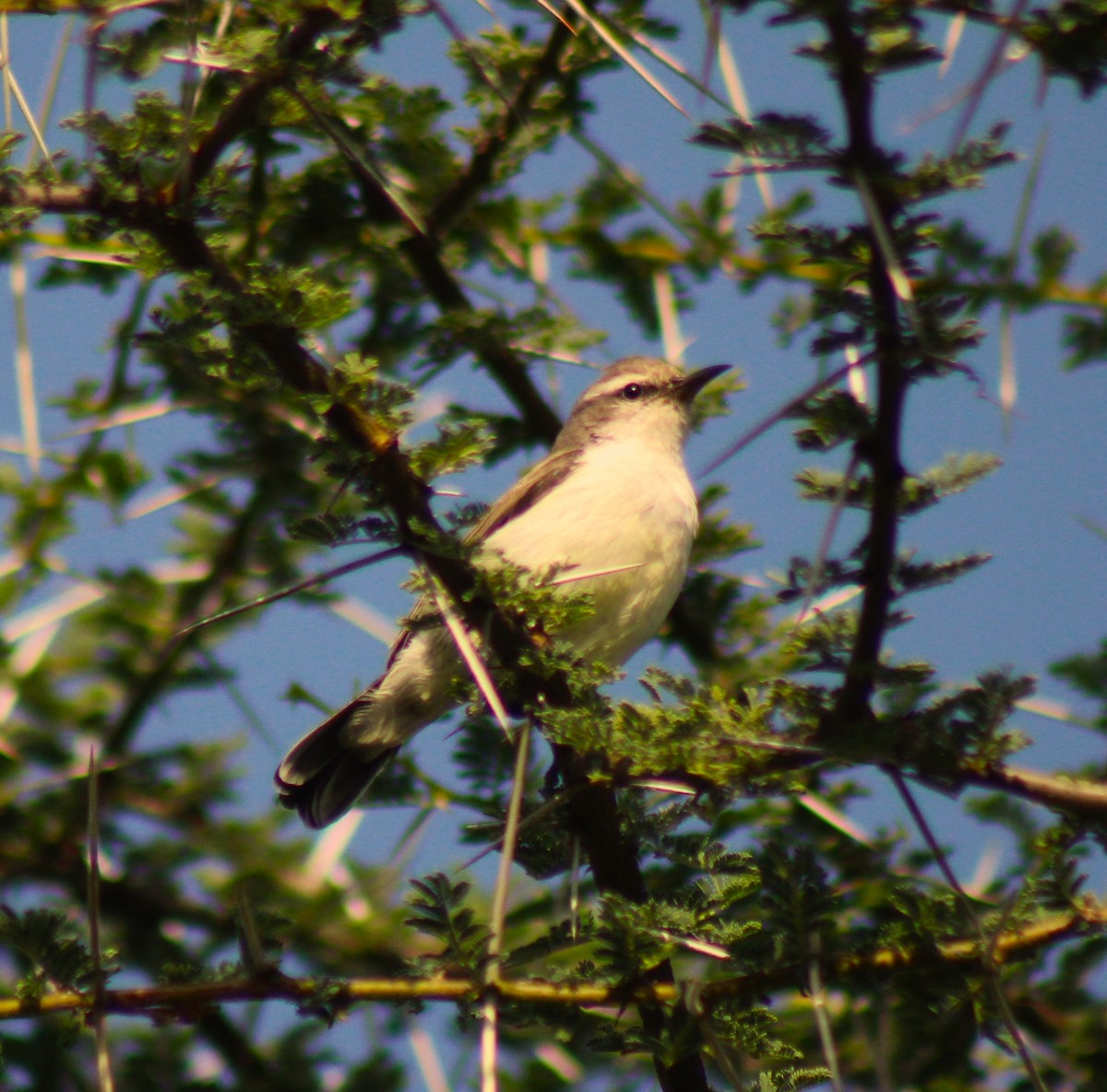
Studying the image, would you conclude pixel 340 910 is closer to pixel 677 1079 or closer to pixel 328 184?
pixel 677 1079

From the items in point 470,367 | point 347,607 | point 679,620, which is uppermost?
point 470,367

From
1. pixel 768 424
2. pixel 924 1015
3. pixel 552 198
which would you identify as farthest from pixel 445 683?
pixel 768 424

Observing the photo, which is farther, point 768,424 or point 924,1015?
point 924,1015

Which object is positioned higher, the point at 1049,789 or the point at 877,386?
the point at 877,386

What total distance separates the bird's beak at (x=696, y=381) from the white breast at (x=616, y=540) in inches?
15.8

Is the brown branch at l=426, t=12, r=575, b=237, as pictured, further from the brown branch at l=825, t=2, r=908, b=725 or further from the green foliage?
the green foliage

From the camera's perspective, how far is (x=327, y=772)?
485 centimetres

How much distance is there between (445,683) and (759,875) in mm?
2440

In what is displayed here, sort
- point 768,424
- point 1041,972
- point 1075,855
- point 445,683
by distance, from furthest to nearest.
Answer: point 445,683 → point 1041,972 → point 1075,855 → point 768,424

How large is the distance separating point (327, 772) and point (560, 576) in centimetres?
109

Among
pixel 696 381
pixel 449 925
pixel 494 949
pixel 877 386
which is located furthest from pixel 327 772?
pixel 877 386

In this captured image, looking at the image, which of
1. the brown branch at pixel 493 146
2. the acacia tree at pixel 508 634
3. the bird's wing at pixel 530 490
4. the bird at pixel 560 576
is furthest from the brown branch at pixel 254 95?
the bird's wing at pixel 530 490

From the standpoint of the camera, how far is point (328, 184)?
420 cm

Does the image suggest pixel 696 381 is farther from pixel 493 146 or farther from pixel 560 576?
pixel 493 146
